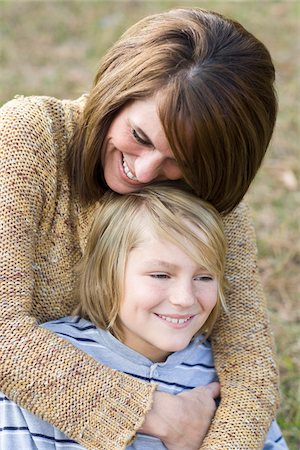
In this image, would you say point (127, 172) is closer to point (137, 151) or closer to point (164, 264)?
point (137, 151)

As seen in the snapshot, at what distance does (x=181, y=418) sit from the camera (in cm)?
227

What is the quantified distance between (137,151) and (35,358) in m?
0.59

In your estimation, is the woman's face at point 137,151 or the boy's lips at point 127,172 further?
the boy's lips at point 127,172

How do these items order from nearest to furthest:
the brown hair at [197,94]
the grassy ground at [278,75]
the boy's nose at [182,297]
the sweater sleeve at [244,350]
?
the brown hair at [197,94]
the boy's nose at [182,297]
the sweater sleeve at [244,350]
the grassy ground at [278,75]

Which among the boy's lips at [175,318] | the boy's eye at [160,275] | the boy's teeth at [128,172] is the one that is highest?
the boy's teeth at [128,172]

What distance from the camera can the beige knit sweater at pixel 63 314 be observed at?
7.04ft

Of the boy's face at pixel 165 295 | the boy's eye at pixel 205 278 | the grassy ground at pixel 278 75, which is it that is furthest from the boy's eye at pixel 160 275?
the grassy ground at pixel 278 75

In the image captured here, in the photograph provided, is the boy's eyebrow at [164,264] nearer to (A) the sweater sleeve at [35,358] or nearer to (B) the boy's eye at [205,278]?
(B) the boy's eye at [205,278]

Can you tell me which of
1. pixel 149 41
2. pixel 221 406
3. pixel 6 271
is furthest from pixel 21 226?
pixel 221 406

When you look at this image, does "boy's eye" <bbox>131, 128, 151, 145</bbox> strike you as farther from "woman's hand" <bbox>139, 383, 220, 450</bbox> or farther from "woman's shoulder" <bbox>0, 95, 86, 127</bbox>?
"woman's hand" <bbox>139, 383, 220, 450</bbox>

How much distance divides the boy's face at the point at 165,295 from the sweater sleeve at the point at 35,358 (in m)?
0.16

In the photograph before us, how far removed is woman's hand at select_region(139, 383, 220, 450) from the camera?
87.1 inches

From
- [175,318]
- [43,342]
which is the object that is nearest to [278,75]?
[175,318]

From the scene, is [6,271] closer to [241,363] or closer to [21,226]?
[21,226]
